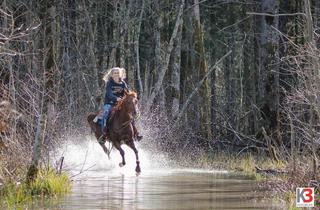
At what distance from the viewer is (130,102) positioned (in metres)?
20.9

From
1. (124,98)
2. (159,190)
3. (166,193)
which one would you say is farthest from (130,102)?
(166,193)

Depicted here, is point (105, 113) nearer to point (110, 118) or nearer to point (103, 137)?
point (110, 118)

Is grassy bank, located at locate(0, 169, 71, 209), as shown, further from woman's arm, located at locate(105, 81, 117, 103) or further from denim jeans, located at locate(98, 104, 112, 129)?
denim jeans, located at locate(98, 104, 112, 129)

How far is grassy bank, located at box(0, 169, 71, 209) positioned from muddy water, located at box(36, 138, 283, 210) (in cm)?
29

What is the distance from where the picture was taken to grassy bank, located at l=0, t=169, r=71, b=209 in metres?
12.1

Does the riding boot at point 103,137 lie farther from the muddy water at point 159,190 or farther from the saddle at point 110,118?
the muddy water at point 159,190

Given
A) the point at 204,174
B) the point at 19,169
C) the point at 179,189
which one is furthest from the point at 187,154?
the point at 19,169

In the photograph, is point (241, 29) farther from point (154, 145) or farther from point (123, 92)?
point (123, 92)

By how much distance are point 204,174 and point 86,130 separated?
1068 cm

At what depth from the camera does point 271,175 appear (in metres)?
17.8

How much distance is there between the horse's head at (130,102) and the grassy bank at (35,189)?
21.2 feet

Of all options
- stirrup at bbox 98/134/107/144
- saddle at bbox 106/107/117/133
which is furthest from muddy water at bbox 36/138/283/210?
saddle at bbox 106/107/117/133

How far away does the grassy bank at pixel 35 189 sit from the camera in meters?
12.1

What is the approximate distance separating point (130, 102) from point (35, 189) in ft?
26.1
